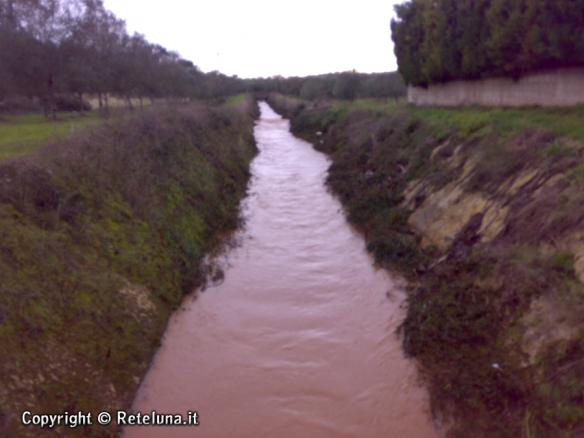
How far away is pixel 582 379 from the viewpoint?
5.18 m

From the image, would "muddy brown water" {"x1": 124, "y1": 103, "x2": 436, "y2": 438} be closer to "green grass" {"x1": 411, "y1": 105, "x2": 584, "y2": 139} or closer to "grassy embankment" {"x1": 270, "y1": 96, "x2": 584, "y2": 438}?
"grassy embankment" {"x1": 270, "y1": 96, "x2": 584, "y2": 438}

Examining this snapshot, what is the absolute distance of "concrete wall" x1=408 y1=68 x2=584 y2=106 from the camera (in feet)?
53.0

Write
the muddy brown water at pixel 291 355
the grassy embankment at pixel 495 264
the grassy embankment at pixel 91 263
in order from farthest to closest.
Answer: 1. the muddy brown water at pixel 291 355
2. the grassy embankment at pixel 91 263
3. the grassy embankment at pixel 495 264

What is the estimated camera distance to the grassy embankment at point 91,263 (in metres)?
5.93

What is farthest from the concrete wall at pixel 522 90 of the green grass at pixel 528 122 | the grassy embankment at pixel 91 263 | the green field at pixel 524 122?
the grassy embankment at pixel 91 263

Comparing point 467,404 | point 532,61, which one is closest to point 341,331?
point 467,404

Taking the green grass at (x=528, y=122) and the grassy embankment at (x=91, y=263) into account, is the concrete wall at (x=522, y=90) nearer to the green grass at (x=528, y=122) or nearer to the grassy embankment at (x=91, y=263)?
the green grass at (x=528, y=122)

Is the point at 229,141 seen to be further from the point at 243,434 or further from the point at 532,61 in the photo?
the point at 243,434

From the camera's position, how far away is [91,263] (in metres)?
8.14

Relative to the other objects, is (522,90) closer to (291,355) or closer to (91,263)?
(291,355)

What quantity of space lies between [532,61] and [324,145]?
15.7 metres

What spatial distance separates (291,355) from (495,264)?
11.9 ft

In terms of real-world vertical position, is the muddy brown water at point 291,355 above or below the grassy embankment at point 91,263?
below

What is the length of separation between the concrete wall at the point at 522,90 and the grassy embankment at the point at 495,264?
197 cm
